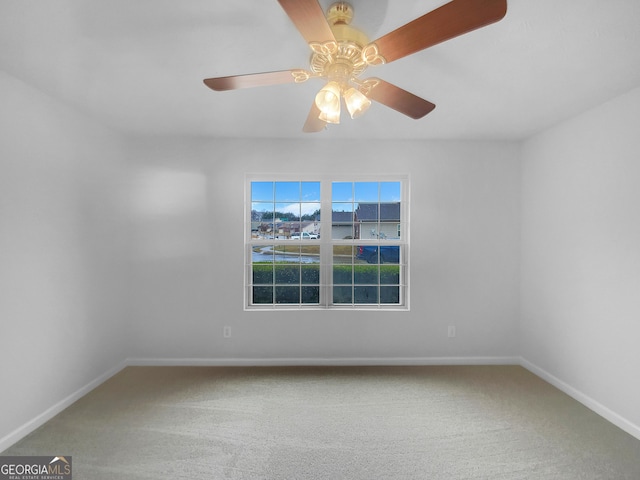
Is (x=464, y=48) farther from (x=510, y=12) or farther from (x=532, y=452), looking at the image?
(x=532, y=452)

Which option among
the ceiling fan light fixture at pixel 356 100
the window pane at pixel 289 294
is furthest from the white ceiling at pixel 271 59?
the window pane at pixel 289 294

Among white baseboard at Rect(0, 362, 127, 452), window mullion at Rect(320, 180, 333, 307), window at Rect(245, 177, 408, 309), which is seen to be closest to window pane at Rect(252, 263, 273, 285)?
window at Rect(245, 177, 408, 309)

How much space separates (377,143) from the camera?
10.5 feet

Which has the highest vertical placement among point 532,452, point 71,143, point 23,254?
point 71,143

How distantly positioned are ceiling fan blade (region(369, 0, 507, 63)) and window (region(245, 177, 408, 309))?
6.78ft

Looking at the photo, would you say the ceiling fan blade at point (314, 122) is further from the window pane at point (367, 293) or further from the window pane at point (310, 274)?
the window pane at point (367, 293)

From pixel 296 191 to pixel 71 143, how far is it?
192 centimetres

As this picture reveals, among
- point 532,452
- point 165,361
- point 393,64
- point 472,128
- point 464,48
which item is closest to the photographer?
point 464,48

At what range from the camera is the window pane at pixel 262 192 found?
330 cm

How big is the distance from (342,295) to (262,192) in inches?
54.7

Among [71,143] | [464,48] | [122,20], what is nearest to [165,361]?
[71,143]

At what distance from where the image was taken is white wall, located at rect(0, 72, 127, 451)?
1.98 m

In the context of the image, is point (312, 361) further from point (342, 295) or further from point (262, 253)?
point (262, 253)

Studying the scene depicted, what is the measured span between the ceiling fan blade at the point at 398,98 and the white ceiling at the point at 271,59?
0.27m
